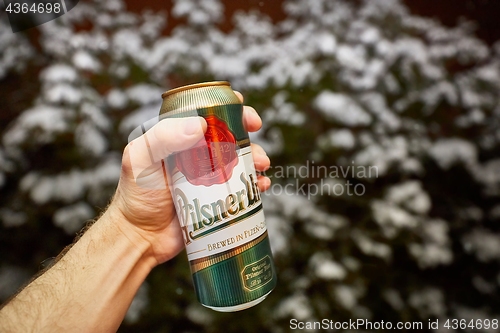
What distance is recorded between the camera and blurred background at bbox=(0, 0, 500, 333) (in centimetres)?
86

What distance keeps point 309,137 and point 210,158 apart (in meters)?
0.54

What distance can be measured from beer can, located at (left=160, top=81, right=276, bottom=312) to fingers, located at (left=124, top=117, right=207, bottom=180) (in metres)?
0.01

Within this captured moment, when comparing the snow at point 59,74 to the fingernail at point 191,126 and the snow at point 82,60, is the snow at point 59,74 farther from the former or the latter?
the fingernail at point 191,126

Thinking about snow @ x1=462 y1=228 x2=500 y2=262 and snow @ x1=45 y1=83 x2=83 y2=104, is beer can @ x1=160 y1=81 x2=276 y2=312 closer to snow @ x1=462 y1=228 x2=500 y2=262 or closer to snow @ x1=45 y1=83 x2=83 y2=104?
snow @ x1=45 y1=83 x2=83 y2=104

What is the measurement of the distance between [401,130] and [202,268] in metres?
0.76

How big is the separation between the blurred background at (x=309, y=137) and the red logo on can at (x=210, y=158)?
438mm

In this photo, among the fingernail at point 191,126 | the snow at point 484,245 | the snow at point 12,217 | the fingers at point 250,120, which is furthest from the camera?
the snow at point 484,245

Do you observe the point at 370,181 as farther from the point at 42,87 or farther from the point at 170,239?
the point at 42,87

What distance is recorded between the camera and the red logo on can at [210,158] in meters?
0.50

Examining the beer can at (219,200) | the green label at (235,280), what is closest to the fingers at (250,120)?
the beer can at (219,200)

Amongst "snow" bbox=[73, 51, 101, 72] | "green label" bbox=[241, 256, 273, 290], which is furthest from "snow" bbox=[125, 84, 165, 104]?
"green label" bbox=[241, 256, 273, 290]

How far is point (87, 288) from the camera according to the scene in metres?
0.58

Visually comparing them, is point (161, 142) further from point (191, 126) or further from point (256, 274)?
point (256, 274)

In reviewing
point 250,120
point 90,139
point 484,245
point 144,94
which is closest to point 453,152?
point 484,245
